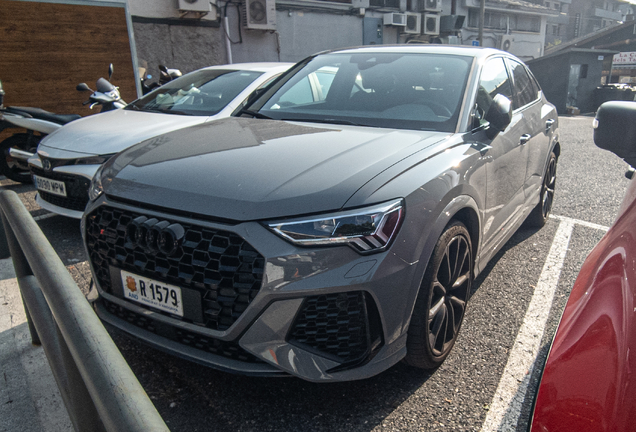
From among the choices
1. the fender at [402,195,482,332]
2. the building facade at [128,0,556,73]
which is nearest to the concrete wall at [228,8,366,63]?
the building facade at [128,0,556,73]

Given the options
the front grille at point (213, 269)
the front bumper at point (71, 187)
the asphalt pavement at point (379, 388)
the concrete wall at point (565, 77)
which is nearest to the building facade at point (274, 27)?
the concrete wall at point (565, 77)

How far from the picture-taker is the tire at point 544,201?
4.39 metres

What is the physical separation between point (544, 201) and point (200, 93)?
360 centimetres

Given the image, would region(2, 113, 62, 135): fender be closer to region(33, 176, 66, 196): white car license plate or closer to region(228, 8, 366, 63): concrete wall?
region(33, 176, 66, 196): white car license plate

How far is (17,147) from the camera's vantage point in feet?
20.1

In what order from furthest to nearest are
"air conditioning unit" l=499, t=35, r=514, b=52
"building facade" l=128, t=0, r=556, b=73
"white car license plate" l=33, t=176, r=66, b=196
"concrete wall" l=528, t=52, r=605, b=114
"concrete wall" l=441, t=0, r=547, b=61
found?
"air conditioning unit" l=499, t=35, r=514, b=52, "concrete wall" l=441, t=0, r=547, b=61, "concrete wall" l=528, t=52, r=605, b=114, "building facade" l=128, t=0, r=556, b=73, "white car license plate" l=33, t=176, r=66, b=196

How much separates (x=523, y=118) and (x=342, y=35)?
55.5 ft

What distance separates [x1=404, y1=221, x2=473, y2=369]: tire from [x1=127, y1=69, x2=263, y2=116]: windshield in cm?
313

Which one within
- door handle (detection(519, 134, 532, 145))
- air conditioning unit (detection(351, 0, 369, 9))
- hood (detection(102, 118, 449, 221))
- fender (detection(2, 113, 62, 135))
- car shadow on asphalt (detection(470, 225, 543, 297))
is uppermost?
air conditioning unit (detection(351, 0, 369, 9))

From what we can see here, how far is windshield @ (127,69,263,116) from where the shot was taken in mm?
4918

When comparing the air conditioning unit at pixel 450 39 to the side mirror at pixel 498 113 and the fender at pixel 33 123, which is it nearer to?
the fender at pixel 33 123

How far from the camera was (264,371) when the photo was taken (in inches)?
70.5

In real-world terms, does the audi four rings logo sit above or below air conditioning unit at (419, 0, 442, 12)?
below

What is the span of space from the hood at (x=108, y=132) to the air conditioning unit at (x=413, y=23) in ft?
62.4
